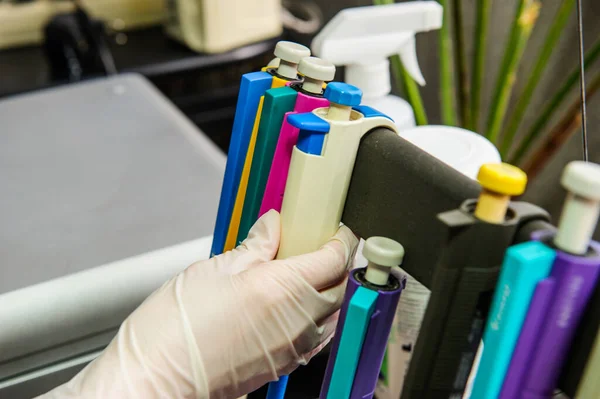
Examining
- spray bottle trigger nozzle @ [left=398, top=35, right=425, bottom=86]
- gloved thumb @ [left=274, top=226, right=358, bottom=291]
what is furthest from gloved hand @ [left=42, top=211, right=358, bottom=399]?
spray bottle trigger nozzle @ [left=398, top=35, right=425, bottom=86]

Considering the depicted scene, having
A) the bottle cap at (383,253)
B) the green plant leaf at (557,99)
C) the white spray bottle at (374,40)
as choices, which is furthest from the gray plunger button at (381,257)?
the green plant leaf at (557,99)

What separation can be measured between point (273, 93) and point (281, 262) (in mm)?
148

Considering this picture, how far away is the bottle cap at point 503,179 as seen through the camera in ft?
1.12

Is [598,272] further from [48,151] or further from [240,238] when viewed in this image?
[48,151]

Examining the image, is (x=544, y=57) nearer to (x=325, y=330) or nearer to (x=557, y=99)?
(x=557, y=99)

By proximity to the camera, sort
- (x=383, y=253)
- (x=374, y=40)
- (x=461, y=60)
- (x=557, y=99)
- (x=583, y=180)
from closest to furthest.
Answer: (x=583, y=180) → (x=383, y=253) → (x=374, y=40) → (x=557, y=99) → (x=461, y=60)

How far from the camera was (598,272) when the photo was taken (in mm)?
338

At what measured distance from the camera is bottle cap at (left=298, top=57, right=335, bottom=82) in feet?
1.61

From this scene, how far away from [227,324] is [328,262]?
104mm

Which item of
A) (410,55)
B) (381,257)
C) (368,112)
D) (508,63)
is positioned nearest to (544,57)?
(508,63)

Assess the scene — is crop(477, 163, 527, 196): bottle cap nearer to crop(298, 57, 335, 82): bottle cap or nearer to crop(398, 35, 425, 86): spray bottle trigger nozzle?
crop(298, 57, 335, 82): bottle cap

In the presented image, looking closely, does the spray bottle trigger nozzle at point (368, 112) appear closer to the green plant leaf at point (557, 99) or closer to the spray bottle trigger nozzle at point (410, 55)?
the spray bottle trigger nozzle at point (410, 55)

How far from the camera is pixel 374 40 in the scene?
2.33ft

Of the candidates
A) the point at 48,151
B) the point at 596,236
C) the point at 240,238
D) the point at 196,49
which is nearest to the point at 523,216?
the point at 240,238
